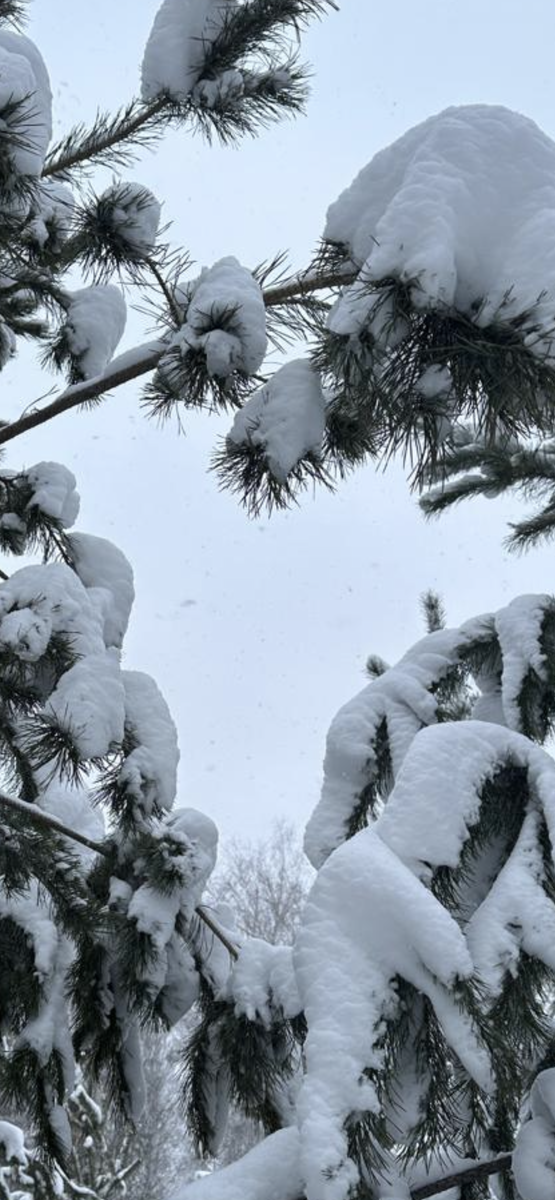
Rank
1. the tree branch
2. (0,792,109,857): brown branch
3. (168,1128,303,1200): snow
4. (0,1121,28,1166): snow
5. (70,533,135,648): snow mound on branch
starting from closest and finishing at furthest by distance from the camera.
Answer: (168,1128,303,1200): snow → the tree branch → (0,792,109,857): brown branch → (70,533,135,648): snow mound on branch → (0,1121,28,1166): snow

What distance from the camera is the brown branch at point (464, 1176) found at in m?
2.06

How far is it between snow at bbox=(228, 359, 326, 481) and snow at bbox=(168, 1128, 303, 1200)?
1.29 m

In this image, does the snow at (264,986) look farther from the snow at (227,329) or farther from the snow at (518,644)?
the snow at (227,329)

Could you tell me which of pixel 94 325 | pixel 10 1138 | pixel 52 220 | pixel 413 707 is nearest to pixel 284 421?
pixel 413 707

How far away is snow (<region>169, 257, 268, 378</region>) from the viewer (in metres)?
2.46

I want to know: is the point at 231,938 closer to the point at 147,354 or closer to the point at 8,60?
the point at 147,354

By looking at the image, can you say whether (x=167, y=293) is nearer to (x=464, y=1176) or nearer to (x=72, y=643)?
(x=72, y=643)

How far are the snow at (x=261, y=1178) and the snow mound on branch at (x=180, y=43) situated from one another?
2.86 m

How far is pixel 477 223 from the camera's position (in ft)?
6.57

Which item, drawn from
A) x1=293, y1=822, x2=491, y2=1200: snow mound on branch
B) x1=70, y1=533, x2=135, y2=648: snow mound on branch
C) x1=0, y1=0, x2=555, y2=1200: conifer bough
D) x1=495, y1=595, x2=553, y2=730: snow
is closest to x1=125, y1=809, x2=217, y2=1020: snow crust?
x1=0, y1=0, x2=555, y2=1200: conifer bough

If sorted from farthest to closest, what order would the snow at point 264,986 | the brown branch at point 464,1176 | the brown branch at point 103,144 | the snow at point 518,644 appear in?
the brown branch at point 103,144, the snow at point 518,644, the snow at point 264,986, the brown branch at point 464,1176

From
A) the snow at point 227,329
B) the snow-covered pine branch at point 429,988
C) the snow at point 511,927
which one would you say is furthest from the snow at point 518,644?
the snow at point 227,329

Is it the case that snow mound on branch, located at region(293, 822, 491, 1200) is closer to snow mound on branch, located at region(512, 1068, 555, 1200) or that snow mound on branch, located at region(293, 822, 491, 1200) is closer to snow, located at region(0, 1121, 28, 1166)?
snow mound on branch, located at region(512, 1068, 555, 1200)

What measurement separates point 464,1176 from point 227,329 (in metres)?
1.74
